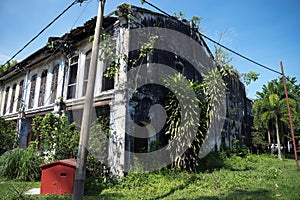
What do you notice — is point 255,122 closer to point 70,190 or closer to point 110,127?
point 110,127

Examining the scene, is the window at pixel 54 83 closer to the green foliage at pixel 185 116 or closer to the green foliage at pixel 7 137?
the green foliage at pixel 7 137

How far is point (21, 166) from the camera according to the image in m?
8.80

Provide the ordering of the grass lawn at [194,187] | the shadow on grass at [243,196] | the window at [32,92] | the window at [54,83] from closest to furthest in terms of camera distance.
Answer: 1. the shadow on grass at [243,196]
2. the grass lawn at [194,187]
3. the window at [54,83]
4. the window at [32,92]

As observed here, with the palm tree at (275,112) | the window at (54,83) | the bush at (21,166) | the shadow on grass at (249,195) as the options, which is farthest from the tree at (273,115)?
the bush at (21,166)

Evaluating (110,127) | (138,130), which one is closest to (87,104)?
(110,127)

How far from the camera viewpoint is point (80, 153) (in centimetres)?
472

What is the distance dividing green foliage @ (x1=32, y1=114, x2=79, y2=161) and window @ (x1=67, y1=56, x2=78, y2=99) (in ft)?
8.27

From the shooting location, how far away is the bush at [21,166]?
28.7 ft

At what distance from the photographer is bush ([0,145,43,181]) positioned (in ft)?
28.7

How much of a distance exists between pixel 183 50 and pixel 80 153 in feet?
34.2

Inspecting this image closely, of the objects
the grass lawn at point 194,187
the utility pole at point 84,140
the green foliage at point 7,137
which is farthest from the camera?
the green foliage at point 7,137

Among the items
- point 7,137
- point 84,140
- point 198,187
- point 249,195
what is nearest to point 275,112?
point 198,187

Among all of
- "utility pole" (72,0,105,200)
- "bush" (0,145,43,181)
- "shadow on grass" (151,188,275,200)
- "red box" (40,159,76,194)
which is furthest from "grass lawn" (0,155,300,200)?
"utility pole" (72,0,105,200)

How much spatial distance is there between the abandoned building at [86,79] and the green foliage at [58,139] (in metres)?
1.53
